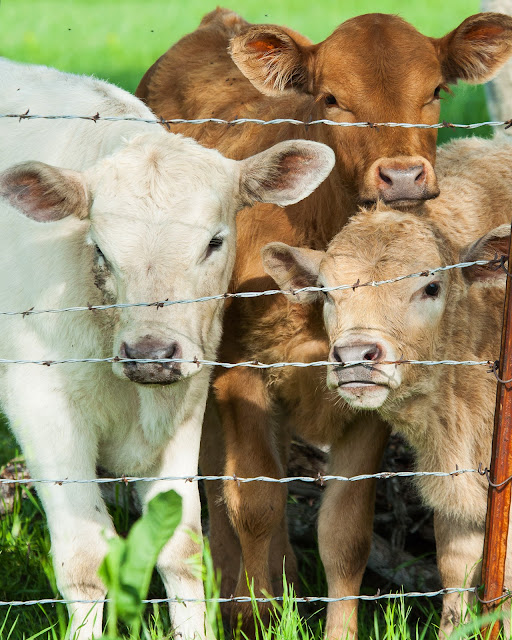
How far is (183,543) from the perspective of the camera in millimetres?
4164

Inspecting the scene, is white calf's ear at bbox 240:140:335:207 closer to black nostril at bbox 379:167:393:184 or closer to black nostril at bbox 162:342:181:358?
black nostril at bbox 379:167:393:184

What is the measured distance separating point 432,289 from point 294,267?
2.00 ft

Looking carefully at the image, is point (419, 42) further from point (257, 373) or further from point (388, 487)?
point (388, 487)

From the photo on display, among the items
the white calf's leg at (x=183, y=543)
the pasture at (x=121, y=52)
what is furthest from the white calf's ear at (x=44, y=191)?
the pasture at (x=121, y=52)

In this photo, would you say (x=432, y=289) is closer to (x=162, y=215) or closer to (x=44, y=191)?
(x=162, y=215)

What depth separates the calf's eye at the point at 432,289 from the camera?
4039 millimetres

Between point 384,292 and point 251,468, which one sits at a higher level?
point 384,292

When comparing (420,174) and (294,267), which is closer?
(420,174)

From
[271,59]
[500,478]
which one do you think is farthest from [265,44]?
[500,478]

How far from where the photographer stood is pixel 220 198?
386 centimetres

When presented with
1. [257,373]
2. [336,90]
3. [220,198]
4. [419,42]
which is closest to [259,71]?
[336,90]

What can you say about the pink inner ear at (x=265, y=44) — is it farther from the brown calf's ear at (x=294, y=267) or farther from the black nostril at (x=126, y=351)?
the black nostril at (x=126, y=351)

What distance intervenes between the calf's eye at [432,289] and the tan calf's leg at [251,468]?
1127mm

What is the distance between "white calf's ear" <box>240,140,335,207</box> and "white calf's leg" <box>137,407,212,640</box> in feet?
3.40
